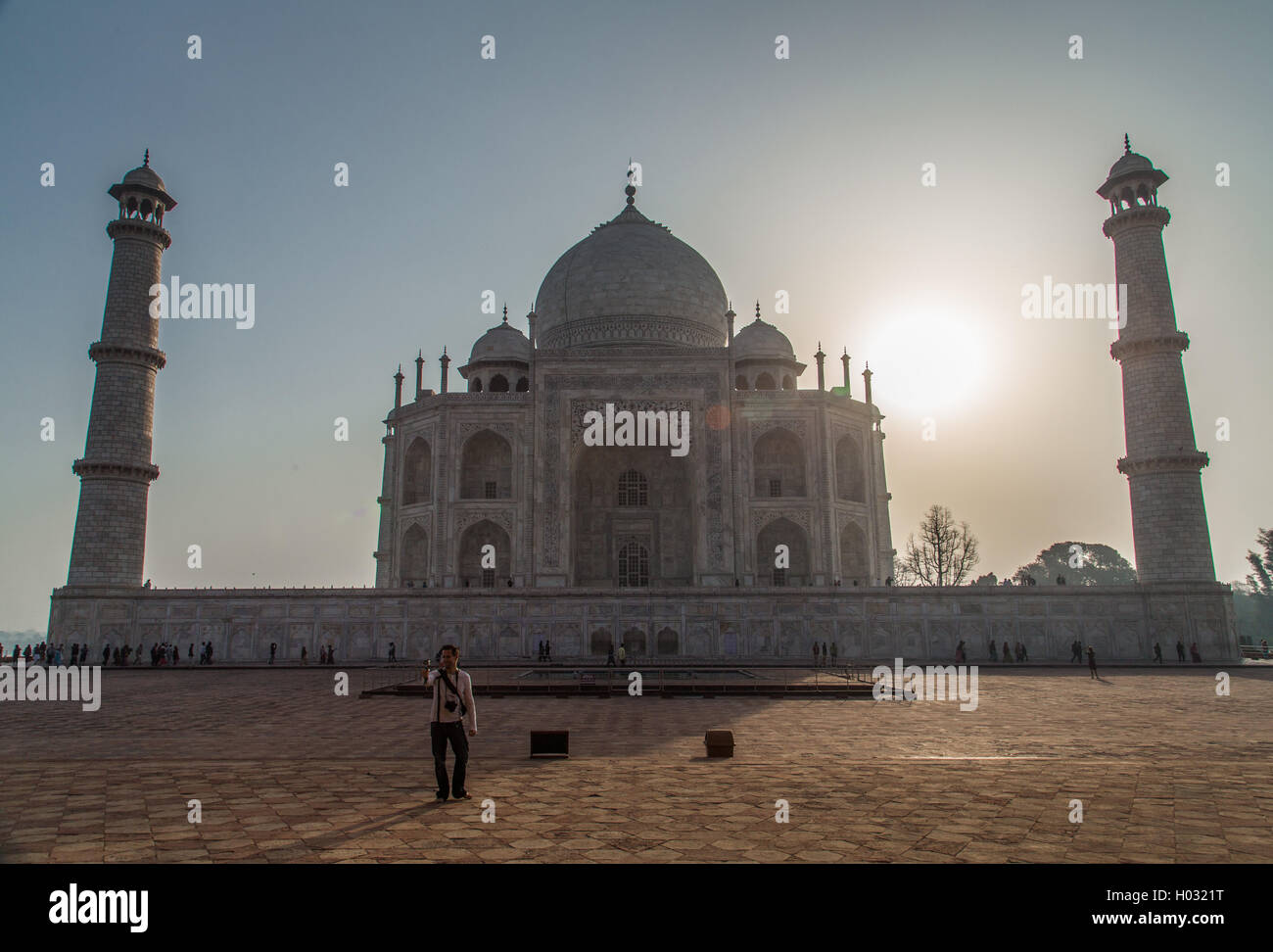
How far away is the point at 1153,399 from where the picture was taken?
2675cm

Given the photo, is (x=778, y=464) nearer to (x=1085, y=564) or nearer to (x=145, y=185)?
(x=145, y=185)

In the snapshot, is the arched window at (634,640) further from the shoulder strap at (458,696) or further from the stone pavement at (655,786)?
the shoulder strap at (458,696)

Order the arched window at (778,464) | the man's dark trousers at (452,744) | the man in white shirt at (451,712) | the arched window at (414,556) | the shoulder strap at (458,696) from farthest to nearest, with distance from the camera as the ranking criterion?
the arched window at (778,464) → the arched window at (414,556) → the shoulder strap at (458,696) → the man in white shirt at (451,712) → the man's dark trousers at (452,744)

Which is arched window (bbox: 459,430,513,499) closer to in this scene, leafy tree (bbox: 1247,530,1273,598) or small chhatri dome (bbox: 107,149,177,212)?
small chhatri dome (bbox: 107,149,177,212)

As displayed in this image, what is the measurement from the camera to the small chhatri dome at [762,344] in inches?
1518

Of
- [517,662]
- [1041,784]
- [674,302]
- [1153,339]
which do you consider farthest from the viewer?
[674,302]

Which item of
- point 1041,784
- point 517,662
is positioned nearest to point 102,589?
point 517,662

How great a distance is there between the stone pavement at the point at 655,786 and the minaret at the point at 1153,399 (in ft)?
49.0

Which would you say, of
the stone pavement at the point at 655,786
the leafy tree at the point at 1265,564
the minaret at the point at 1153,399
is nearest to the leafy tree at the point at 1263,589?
the leafy tree at the point at 1265,564

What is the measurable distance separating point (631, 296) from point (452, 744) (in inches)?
1298

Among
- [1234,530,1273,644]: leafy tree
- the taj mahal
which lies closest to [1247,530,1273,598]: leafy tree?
[1234,530,1273,644]: leafy tree
